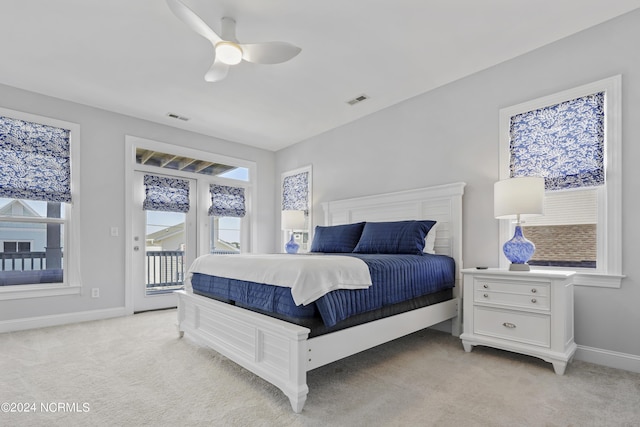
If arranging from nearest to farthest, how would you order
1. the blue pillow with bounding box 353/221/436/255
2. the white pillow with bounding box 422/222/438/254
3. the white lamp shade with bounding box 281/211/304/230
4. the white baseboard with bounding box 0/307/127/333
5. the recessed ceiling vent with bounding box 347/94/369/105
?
the blue pillow with bounding box 353/221/436/255
the white pillow with bounding box 422/222/438/254
the white baseboard with bounding box 0/307/127/333
the recessed ceiling vent with bounding box 347/94/369/105
the white lamp shade with bounding box 281/211/304/230

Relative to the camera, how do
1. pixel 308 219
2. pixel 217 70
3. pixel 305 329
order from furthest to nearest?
pixel 308 219
pixel 217 70
pixel 305 329

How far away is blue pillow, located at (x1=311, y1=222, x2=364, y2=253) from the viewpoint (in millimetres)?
3775

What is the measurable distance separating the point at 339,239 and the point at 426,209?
40.6 inches

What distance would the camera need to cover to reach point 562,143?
2.77 meters

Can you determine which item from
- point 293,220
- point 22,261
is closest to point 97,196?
point 22,261

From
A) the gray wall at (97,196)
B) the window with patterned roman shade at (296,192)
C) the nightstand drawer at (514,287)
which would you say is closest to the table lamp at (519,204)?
the nightstand drawer at (514,287)

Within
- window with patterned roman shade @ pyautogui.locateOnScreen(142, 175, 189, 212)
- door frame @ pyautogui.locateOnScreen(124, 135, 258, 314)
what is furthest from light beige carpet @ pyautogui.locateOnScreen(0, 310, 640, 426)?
window with patterned roman shade @ pyautogui.locateOnScreen(142, 175, 189, 212)

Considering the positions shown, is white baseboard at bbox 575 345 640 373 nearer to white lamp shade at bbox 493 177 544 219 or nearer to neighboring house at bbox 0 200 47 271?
white lamp shade at bbox 493 177 544 219

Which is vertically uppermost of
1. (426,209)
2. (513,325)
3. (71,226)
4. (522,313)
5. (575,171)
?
(575,171)

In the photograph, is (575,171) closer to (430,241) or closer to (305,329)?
(430,241)

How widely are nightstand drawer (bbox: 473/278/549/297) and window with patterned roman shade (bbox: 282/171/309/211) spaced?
10.1 feet

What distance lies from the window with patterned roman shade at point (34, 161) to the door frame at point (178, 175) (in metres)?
0.64

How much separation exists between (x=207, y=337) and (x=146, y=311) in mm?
2279

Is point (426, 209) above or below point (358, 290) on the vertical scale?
above
